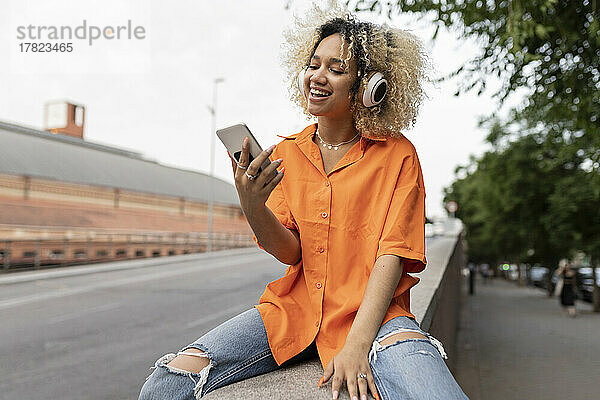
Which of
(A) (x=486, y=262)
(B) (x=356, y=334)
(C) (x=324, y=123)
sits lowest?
(A) (x=486, y=262)

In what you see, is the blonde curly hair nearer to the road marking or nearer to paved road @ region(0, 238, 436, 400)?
paved road @ region(0, 238, 436, 400)

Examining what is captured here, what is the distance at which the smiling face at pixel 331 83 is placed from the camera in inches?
80.0

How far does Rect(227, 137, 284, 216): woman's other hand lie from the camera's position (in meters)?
1.69

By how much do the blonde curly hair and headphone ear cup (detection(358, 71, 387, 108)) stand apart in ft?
0.12

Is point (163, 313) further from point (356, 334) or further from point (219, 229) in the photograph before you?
point (219, 229)

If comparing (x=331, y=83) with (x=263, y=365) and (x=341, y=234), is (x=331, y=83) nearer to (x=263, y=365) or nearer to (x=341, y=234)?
(x=341, y=234)

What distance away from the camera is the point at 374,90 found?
200 cm

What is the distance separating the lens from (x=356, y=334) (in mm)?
1728

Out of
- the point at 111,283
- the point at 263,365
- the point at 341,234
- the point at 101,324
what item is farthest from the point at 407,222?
the point at 111,283

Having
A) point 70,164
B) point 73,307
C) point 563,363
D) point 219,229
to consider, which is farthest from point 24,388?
point 219,229

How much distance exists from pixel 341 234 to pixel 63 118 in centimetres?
3092

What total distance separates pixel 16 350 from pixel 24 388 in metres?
1.68

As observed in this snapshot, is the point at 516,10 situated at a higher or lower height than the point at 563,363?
higher

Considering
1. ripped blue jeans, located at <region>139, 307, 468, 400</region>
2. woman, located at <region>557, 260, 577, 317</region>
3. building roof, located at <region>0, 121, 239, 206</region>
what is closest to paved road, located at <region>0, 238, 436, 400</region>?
ripped blue jeans, located at <region>139, 307, 468, 400</region>
